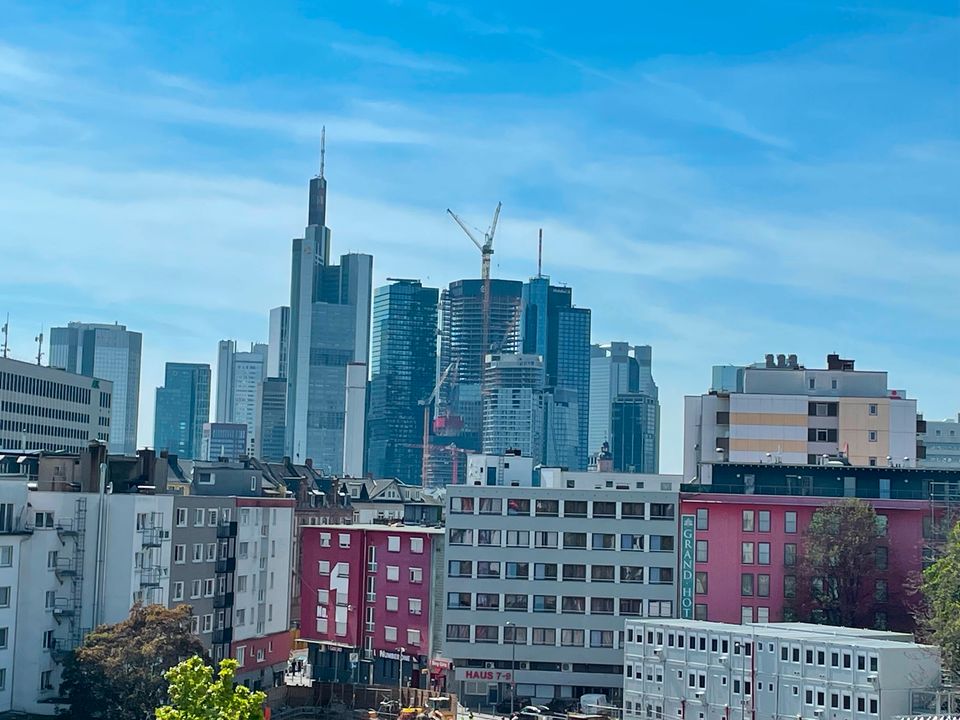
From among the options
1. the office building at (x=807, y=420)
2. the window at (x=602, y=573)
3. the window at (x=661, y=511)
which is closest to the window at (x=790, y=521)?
the window at (x=661, y=511)

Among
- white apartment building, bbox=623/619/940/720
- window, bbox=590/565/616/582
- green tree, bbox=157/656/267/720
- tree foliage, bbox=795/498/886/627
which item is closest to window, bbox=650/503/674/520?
window, bbox=590/565/616/582

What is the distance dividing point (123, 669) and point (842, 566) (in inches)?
1845

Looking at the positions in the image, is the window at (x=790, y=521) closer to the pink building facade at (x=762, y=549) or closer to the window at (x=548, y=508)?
the pink building facade at (x=762, y=549)

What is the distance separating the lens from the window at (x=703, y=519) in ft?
350

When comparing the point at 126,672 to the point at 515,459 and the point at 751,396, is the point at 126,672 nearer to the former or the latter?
the point at 515,459

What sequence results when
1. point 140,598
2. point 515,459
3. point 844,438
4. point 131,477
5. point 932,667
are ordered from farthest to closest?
point 844,438 → point 515,459 → point 131,477 → point 140,598 → point 932,667

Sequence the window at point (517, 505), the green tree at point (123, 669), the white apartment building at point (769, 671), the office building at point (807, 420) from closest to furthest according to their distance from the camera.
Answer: the white apartment building at point (769, 671) → the green tree at point (123, 669) → the window at point (517, 505) → the office building at point (807, 420)

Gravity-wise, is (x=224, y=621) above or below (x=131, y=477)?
below

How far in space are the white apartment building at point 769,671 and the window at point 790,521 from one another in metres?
13.4

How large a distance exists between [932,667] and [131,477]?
→ 53.0 m

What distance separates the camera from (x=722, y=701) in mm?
87875

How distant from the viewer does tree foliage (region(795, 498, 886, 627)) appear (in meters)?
101

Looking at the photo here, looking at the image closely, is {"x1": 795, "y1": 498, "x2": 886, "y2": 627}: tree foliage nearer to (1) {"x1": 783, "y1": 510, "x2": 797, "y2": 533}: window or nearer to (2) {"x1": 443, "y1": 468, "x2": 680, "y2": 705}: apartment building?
(1) {"x1": 783, "y1": 510, "x2": 797, "y2": 533}: window

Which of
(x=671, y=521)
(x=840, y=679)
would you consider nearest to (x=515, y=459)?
(x=671, y=521)
